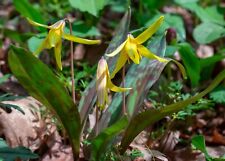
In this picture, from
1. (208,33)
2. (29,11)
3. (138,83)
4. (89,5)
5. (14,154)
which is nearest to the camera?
(14,154)

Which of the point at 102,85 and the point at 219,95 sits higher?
the point at 102,85

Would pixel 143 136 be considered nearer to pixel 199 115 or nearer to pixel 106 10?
pixel 199 115

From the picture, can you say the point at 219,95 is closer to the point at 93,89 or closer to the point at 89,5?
the point at 93,89

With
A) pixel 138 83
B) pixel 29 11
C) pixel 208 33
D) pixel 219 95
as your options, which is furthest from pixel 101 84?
pixel 208 33

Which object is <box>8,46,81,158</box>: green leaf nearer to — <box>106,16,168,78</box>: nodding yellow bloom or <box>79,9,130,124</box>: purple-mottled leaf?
<box>79,9,130,124</box>: purple-mottled leaf

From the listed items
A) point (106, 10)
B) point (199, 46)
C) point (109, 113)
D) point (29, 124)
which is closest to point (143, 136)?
point (109, 113)

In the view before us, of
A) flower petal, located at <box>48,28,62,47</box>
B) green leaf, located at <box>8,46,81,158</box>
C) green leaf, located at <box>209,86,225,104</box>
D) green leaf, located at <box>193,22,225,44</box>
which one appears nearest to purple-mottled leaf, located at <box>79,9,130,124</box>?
green leaf, located at <box>8,46,81,158</box>
